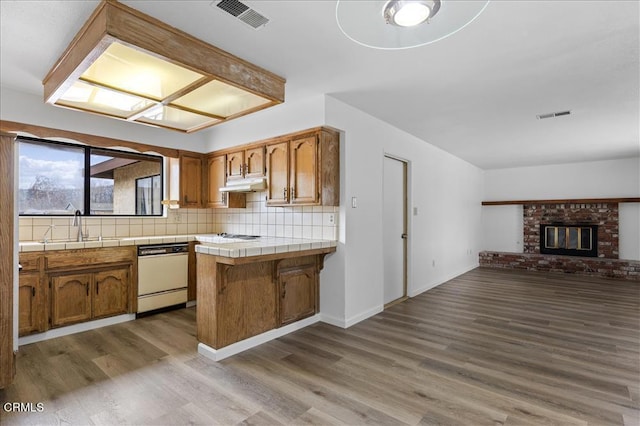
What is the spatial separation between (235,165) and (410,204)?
2587 mm

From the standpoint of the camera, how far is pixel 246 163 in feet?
14.2

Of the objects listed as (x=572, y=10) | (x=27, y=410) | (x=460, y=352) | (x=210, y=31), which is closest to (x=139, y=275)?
(x=27, y=410)

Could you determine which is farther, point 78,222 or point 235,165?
point 235,165

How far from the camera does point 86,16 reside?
6.63 feet

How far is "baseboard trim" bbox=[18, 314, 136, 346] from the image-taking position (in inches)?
124

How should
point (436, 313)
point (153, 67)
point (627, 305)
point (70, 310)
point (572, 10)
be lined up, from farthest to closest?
point (627, 305), point (436, 313), point (70, 310), point (153, 67), point (572, 10)

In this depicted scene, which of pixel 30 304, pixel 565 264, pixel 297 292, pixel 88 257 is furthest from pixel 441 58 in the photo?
pixel 565 264

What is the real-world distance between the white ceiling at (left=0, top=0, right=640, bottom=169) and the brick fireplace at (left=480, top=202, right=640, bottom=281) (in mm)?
3492

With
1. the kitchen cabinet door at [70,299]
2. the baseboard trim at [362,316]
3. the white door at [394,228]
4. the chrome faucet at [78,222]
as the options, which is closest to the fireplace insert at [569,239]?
the white door at [394,228]

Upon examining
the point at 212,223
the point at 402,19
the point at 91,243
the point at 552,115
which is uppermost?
the point at 552,115

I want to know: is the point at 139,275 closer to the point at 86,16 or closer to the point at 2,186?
the point at 2,186

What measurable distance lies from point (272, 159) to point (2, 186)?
7.93ft

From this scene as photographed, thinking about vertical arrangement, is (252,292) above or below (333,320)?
above

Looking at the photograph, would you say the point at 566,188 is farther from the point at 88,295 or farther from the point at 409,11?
the point at 88,295
